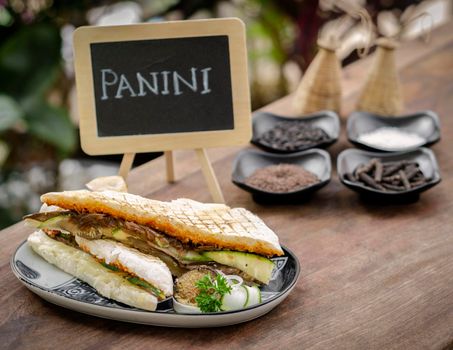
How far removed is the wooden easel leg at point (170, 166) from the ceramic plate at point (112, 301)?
64 cm

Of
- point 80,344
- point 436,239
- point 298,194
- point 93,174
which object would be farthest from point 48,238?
point 93,174

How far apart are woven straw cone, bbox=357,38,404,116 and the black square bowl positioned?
38cm

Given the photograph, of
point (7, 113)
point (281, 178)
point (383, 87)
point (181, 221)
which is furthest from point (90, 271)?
point (7, 113)

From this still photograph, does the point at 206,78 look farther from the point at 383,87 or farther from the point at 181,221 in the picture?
the point at 383,87

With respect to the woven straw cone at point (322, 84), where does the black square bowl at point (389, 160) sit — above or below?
below

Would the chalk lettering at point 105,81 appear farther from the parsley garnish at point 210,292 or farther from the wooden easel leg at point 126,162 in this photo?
the parsley garnish at point 210,292

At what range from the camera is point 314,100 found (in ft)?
9.66

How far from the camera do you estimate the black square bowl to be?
2.26 metres

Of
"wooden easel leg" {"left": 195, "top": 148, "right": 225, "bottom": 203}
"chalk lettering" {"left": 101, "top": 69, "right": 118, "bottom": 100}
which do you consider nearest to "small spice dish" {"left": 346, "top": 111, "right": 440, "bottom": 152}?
"wooden easel leg" {"left": 195, "top": 148, "right": 225, "bottom": 203}

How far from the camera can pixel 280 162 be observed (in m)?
2.51

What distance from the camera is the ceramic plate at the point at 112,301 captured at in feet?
5.31

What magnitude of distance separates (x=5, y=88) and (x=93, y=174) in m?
0.73

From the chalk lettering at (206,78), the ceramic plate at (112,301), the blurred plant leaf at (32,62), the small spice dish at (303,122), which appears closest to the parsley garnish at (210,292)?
the ceramic plate at (112,301)

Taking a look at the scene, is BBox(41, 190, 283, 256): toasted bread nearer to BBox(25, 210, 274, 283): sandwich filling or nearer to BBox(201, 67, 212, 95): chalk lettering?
BBox(25, 210, 274, 283): sandwich filling
